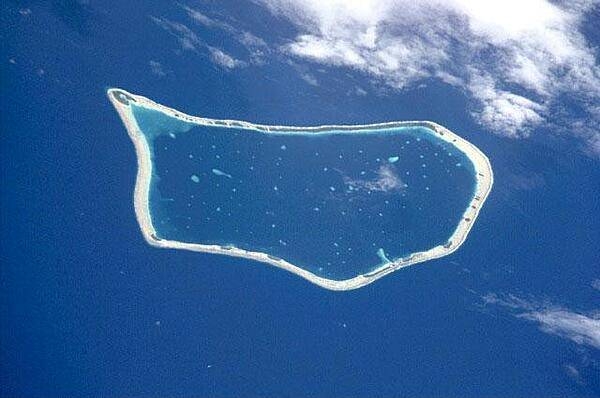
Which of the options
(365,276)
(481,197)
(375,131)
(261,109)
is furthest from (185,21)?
(481,197)

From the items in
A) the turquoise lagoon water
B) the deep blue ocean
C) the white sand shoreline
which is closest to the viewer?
the deep blue ocean

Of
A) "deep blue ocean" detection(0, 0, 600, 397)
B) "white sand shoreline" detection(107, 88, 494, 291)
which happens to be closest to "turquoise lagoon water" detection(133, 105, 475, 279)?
"white sand shoreline" detection(107, 88, 494, 291)

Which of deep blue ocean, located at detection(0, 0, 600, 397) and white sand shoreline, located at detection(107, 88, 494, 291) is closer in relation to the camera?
deep blue ocean, located at detection(0, 0, 600, 397)

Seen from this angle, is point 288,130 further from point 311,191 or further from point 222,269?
point 222,269

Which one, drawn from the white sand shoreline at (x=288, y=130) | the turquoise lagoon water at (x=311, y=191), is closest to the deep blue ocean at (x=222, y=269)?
the white sand shoreline at (x=288, y=130)

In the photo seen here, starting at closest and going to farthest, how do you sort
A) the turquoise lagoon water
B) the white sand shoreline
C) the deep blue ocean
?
the deep blue ocean, the white sand shoreline, the turquoise lagoon water

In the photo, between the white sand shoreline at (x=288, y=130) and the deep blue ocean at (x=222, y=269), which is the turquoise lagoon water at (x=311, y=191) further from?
the deep blue ocean at (x=222, y=269)

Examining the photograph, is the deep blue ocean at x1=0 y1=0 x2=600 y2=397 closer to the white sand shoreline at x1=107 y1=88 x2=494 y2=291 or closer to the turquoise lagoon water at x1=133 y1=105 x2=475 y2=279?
the white sand shoreline at x1=107 y1=88 x2=494 y2=291
